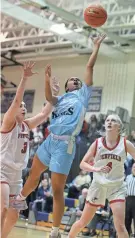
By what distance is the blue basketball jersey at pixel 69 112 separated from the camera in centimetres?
613

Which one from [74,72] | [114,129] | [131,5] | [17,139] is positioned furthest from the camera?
[74,72]

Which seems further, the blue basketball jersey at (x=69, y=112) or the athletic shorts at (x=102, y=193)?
the athletic shorts at (x=102, y=193)

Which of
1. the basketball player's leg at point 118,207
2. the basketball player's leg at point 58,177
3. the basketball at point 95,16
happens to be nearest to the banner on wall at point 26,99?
the basketball at point 95,16

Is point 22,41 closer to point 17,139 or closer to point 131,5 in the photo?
point 131,5

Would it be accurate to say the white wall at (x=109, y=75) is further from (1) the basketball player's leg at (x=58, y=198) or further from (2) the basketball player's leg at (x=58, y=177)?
(1) the basketball player's leg at (x=58, y=198)

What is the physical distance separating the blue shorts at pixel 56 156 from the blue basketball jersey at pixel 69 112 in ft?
0.50

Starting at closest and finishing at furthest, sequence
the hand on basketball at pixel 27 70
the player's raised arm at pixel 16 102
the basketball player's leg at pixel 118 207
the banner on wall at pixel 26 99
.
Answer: the player's raised arm at pixel 16 102 < the hand on basketball at pixel 27 70 < the basketball player's leg at pixel 118 207 < the banner on wall at pixel 26 99

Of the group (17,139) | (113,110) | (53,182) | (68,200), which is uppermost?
(113,110)

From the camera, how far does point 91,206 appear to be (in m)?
6.35

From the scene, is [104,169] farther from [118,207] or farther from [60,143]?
[60,143]

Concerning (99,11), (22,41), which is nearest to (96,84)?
(22,41)

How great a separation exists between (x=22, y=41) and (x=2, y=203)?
1718 centimetres

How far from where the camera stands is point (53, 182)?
19.5 feet

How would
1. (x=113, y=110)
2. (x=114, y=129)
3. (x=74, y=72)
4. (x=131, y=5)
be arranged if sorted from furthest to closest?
(x=74, y=72), (x=113, y=110), (x=131, y=5), (x=114, y=129)
